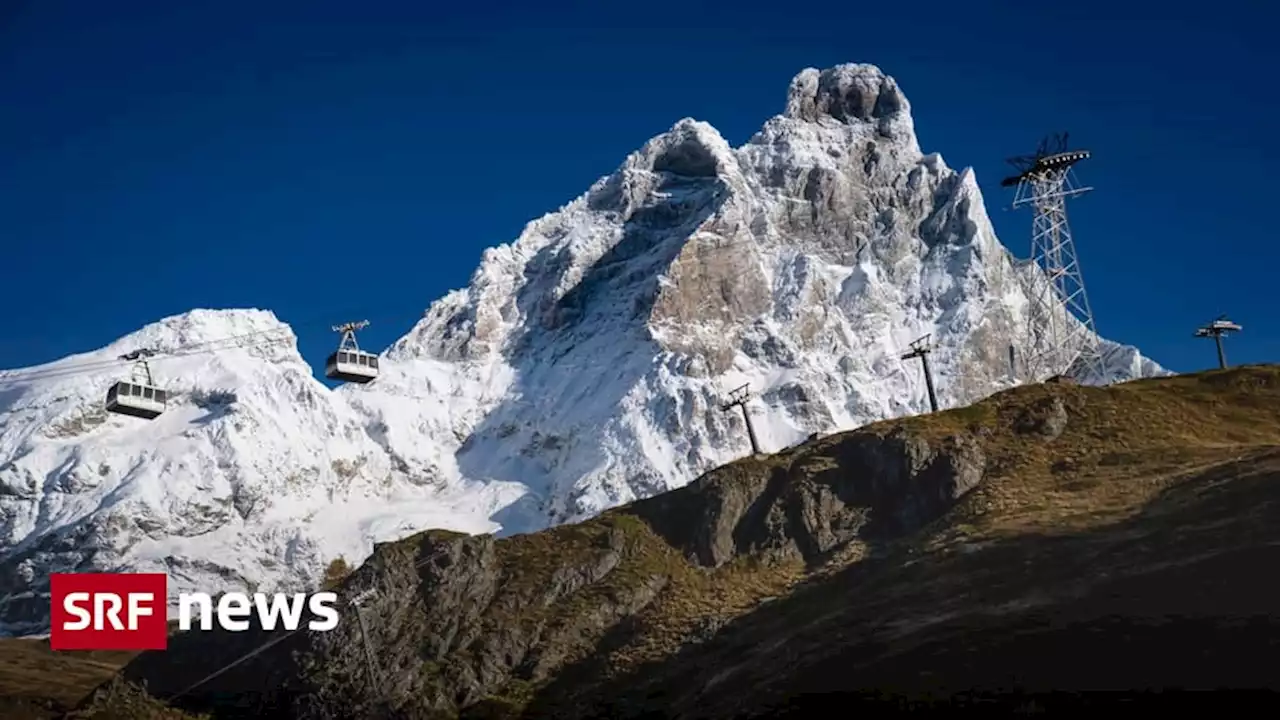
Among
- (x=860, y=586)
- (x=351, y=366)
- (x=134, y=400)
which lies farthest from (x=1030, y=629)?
(x=134, y=400)

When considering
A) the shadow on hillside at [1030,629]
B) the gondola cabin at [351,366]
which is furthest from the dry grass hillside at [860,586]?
the gondola cabin at [351,366]

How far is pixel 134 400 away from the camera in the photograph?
124m

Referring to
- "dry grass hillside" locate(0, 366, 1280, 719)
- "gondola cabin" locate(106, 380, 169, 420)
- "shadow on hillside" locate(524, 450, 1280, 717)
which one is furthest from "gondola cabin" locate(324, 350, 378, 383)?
"shadow on hillside" locate(524, 450, 1280, 717)

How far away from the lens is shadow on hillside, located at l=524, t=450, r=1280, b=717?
80.7 m

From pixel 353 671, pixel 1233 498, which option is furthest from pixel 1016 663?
pixel 353 671

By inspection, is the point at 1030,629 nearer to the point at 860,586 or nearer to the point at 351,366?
the point at 860,586

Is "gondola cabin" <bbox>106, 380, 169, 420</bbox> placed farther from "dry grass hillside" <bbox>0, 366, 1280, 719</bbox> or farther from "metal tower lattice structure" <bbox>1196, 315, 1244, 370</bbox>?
"metal tower lattice structure" <bbox>1196, 315, 1244, 370</bbox>

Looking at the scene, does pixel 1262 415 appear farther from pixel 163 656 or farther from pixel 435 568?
pixel 163 656

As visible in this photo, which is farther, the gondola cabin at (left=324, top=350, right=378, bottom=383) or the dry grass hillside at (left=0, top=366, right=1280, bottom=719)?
the gondola cabin at (left=324, top=350, right=378, bottom=383)

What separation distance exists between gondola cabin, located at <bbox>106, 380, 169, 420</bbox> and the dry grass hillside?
29599 millimetres

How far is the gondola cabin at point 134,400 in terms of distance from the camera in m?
124

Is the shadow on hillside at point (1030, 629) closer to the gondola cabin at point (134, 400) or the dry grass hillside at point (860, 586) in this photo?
the dry grass hillside at point (860, 586)

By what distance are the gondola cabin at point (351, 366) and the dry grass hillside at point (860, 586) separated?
25001 mm

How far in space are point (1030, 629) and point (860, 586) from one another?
31.1 meters
